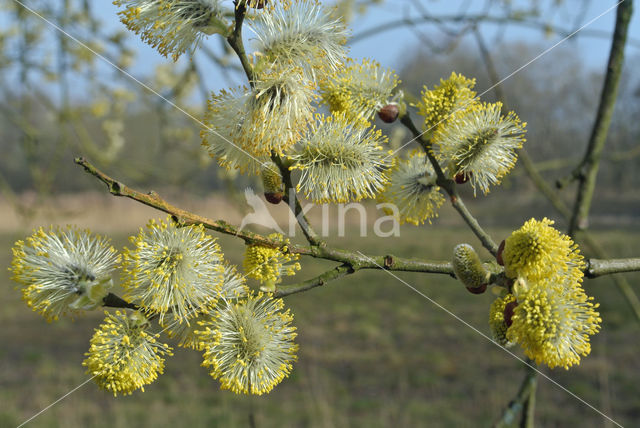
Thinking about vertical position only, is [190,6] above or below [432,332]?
above

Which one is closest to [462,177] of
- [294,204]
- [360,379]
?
[294,204]

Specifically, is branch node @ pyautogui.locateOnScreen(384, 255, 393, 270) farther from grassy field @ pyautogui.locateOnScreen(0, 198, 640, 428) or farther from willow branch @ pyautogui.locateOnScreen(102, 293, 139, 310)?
grassy field @ pyautogui.locateOnScreen(0, 198, 640, 428)

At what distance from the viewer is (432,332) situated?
6.51m

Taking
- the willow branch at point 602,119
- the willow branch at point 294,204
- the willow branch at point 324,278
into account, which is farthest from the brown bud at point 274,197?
the willow branch at point 602,119

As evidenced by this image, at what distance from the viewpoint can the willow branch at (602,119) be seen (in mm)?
1268

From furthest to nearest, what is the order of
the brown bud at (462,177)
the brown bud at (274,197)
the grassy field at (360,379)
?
1. the grassy field at (360,379)
2. the brown bud at (462,177)
3. the brown bud at (274,197)

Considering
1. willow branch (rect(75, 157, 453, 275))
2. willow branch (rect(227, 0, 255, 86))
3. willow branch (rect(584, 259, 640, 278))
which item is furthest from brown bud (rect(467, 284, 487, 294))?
willow branch (rect(227, 0, 255, 86))

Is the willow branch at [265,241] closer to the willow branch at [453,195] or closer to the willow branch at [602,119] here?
the willow branch at [453,195]

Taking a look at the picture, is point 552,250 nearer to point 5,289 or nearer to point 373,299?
point 373,299

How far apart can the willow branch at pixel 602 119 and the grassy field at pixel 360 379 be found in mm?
2070

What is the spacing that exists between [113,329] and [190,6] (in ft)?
1.62

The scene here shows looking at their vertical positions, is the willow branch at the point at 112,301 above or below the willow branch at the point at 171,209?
below

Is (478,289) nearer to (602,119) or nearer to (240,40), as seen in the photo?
(240,40)

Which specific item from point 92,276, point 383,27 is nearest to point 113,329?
point 92,276
